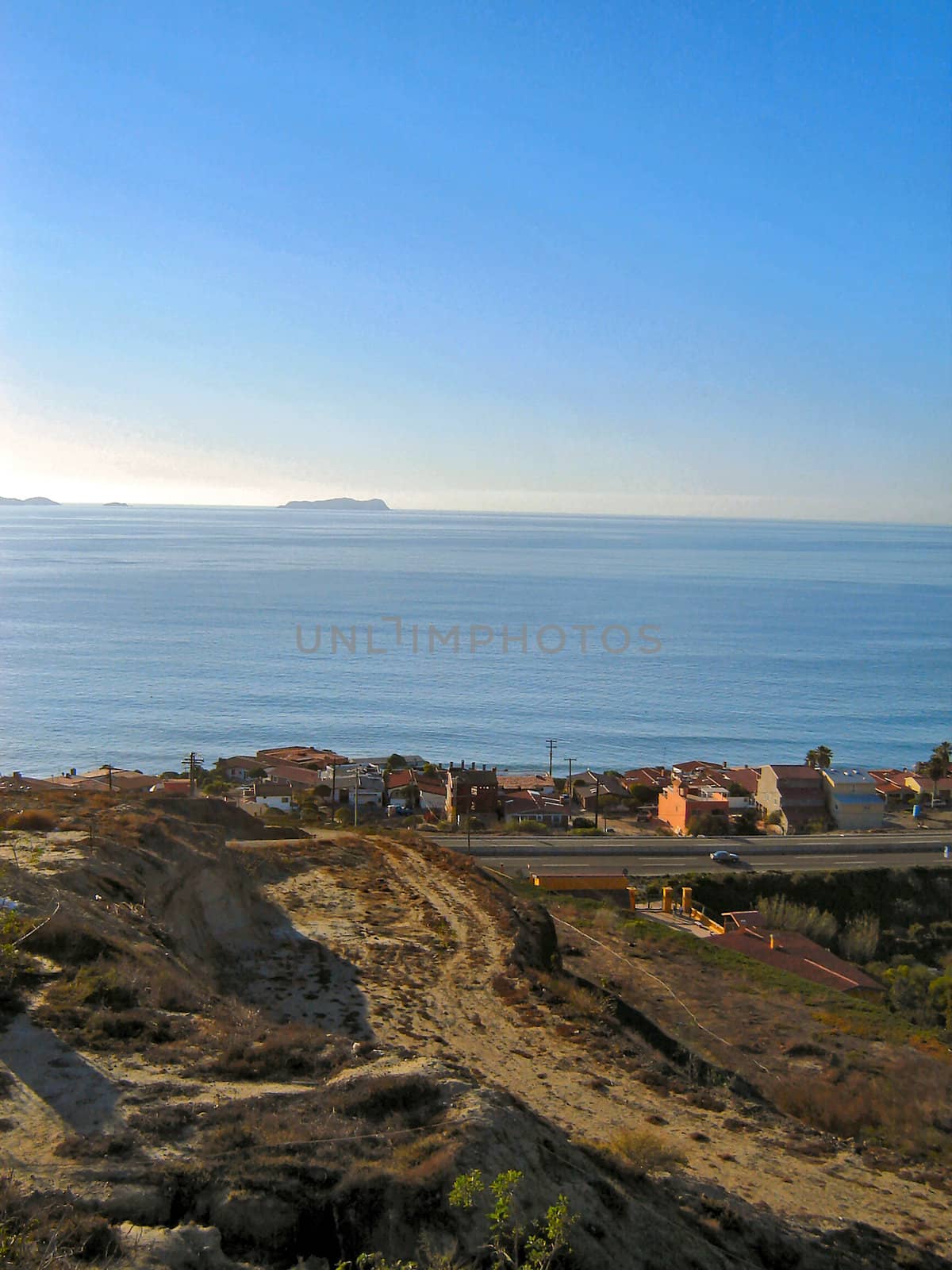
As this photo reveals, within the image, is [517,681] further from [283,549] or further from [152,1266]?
[283,549]

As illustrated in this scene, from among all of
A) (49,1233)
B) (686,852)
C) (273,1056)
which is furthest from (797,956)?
(49,1233)

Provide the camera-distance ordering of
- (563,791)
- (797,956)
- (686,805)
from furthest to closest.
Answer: (563,791)
(686,805)
(797,956)

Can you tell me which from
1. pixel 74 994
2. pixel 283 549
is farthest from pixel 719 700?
pixel 283 549

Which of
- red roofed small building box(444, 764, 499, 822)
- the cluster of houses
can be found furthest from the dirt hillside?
red roofed small building box(444, 764, 499, 822)

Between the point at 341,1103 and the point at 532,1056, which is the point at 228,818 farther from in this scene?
the point at 341,1103

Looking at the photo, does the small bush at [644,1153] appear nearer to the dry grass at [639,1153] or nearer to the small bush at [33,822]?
the dry grass at [639,1153]

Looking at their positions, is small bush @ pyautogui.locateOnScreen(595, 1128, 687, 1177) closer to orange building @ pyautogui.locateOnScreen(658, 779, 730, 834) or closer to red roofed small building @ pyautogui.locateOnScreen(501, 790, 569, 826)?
red roofed small building @ pyautogui.locateOnScreen(501, 790, 569, 826)

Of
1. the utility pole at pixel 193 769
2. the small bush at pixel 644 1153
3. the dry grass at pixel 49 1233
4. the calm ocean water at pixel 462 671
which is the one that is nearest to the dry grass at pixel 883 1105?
the small bush at pixel 644 1153
